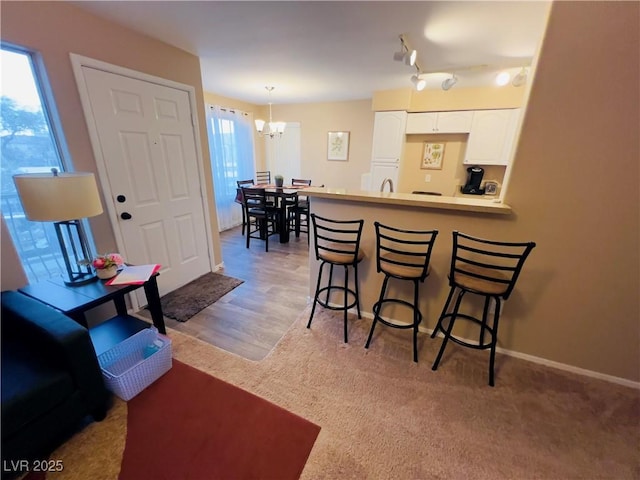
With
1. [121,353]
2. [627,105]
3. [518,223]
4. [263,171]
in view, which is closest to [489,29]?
[627,105]

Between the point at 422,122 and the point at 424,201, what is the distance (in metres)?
2.94

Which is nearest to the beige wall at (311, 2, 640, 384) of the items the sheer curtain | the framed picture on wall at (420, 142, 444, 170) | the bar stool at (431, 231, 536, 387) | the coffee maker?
the bar stool at (431, 231, 536, 387)

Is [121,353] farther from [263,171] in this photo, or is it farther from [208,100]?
[263,171]

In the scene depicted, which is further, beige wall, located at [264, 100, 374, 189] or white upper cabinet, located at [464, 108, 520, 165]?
beige wall, located at [264, 100, 374, 189]

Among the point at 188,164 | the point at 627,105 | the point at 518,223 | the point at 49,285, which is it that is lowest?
the point at 49,285

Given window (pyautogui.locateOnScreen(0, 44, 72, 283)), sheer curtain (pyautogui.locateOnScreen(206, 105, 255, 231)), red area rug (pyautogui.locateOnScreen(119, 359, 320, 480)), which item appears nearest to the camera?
red area rug (pyautogui.locateOnScreen(119, 359, 320, 480))

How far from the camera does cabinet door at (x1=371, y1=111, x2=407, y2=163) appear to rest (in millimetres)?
4336

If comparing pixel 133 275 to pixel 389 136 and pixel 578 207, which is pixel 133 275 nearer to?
pixel 578 207

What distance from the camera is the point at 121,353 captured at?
1.75m

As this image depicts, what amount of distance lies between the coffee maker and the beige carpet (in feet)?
10.2

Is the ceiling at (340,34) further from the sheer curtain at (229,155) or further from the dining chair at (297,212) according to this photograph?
the dining chair at (297,212)

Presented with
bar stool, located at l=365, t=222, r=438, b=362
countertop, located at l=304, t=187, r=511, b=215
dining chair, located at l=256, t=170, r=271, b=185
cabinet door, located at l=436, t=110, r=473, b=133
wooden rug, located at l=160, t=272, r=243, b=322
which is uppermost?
cabinet door, located at l=436, t=110, r=473, b=133

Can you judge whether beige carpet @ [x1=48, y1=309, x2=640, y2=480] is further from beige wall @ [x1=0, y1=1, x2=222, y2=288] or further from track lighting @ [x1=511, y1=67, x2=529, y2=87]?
track lighting @ [x1=511, y1=67, x2=529, y2=87]

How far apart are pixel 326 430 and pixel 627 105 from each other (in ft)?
8.12
